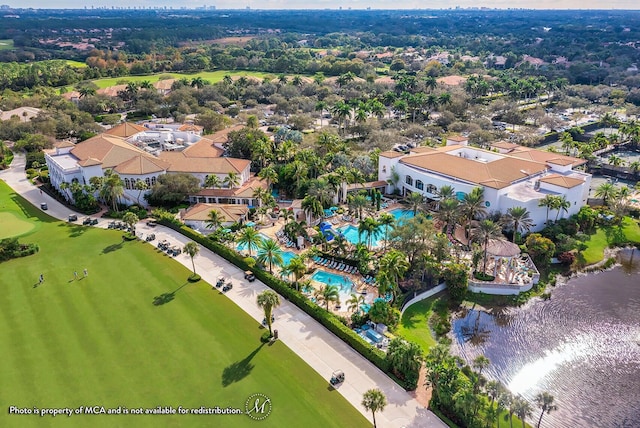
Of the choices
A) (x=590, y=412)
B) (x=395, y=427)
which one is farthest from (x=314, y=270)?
(x=590, y=412)

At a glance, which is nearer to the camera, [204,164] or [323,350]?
[323,350]

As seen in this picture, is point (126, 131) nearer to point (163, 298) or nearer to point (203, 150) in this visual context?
point (203, 150)

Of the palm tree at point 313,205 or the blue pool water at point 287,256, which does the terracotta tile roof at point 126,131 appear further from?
the blue pool water at point 287,256

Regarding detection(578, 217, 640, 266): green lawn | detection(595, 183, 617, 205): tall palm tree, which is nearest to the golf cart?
detection(578, 217, 640, 266): green lawn

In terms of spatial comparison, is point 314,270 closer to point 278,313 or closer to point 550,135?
point 278,313

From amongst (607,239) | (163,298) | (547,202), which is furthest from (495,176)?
(163,298)

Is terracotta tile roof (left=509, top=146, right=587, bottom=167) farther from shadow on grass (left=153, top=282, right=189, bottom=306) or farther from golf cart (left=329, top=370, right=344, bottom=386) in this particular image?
shadow on grass (left=153, top=282, right=189, bottom=306)

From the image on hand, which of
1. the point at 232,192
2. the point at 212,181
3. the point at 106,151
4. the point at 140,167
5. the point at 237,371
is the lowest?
the point at 237,371
